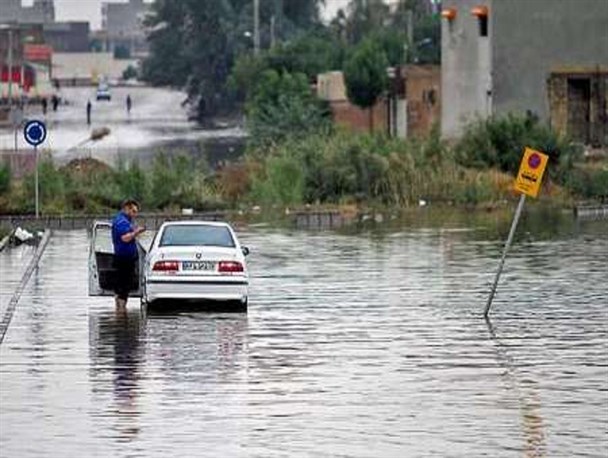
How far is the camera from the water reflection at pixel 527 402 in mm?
18719

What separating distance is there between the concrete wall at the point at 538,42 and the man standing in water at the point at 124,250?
47.5 meters

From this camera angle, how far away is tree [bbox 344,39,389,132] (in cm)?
10244

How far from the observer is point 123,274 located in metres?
Answer: 32.3

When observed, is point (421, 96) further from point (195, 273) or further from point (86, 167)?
point (195, 273)

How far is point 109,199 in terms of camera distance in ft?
181

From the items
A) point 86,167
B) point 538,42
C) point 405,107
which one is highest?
point 538,42

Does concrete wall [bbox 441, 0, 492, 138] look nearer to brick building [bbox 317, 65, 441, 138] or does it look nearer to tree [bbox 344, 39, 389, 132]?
brick building [bbox 317, 65, 441, 138]

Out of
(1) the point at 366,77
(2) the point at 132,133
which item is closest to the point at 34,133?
(1) the point at 366,77

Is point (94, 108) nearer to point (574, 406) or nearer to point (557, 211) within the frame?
point (557, 211)

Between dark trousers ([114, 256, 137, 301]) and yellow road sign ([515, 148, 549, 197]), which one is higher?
yellow road sign ([515, 148, 549, 197])

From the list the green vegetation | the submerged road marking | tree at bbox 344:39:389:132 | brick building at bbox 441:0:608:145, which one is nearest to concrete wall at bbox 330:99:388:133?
tree at bbox 344:39:389:132

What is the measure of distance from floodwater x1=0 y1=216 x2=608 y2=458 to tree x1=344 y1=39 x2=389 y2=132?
201 feet

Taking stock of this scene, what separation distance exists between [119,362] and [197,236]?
270 inches

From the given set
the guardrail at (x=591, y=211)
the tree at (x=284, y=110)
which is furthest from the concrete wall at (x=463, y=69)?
the guardrail at (x=591, y=211)
